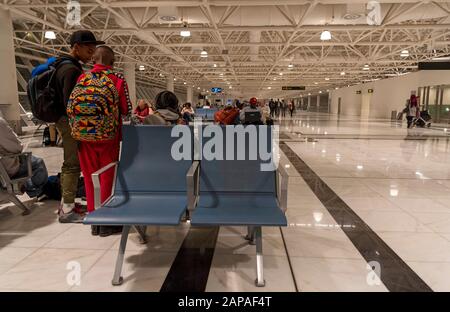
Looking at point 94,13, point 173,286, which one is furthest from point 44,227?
point 94,13

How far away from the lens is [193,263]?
257cm

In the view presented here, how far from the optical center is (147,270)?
96.6 inches

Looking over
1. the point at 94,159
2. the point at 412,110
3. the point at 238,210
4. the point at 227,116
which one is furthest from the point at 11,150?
the point at 412,110

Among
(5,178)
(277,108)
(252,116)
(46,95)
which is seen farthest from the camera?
(277,108)

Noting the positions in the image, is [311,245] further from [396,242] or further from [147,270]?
[147,270]

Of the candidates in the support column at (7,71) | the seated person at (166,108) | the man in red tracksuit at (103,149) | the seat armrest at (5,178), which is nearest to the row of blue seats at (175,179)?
the man in red tracksuit at (103,149)

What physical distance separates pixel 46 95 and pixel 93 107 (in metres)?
0.80

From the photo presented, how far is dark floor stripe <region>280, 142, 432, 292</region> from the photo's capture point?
7.45 feet

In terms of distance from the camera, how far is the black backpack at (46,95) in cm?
314

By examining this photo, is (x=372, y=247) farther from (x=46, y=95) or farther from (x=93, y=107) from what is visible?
(x=46, y=95)

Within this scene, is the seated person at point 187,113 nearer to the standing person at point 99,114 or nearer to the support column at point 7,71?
the support column at point 7,71

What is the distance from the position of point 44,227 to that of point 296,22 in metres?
11.1

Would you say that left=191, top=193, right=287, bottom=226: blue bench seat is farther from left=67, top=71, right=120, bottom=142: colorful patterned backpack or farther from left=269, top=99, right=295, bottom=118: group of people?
left=269, top=99, right=295, bottom=118: group of people

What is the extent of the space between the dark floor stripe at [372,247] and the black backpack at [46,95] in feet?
9.91
